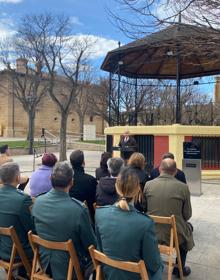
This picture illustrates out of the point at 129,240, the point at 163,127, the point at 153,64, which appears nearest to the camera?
the point at 129,240

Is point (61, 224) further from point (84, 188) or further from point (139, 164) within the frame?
point (139, 164)

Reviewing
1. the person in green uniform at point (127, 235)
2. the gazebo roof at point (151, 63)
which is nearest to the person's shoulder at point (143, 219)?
the person in green uniform at point (127, 235)

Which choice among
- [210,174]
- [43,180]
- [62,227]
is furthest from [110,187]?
[210,174]

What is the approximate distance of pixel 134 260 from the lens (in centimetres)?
288

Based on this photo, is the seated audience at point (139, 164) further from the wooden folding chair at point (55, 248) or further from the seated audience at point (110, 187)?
the wooden folding chair at point (55, 248)

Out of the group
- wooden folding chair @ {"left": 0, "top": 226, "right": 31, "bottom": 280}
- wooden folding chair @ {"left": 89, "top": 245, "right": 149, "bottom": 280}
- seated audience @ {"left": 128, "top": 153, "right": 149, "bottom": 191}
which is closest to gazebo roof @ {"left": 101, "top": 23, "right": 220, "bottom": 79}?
seated audience @ {"left": 128, "top": 153, "right": 149, "bottom": 191}

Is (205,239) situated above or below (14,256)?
below

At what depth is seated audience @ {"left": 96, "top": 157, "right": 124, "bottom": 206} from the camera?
4410 millimetres

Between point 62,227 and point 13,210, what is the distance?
755 mm

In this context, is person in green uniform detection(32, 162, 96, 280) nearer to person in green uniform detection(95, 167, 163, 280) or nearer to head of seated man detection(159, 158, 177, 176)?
person in green uniform detection(95, 167, 163, 280)

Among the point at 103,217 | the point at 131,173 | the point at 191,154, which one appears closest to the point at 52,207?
the point at 103,217

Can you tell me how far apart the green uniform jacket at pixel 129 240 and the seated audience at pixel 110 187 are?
144 centimetres

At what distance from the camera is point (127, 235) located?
282 cm

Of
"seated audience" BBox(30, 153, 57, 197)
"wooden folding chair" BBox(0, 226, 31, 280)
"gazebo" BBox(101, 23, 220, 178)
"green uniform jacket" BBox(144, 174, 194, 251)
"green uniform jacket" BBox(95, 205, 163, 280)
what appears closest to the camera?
"green uniform jacket" BBox(95, 205, 163, 280)
